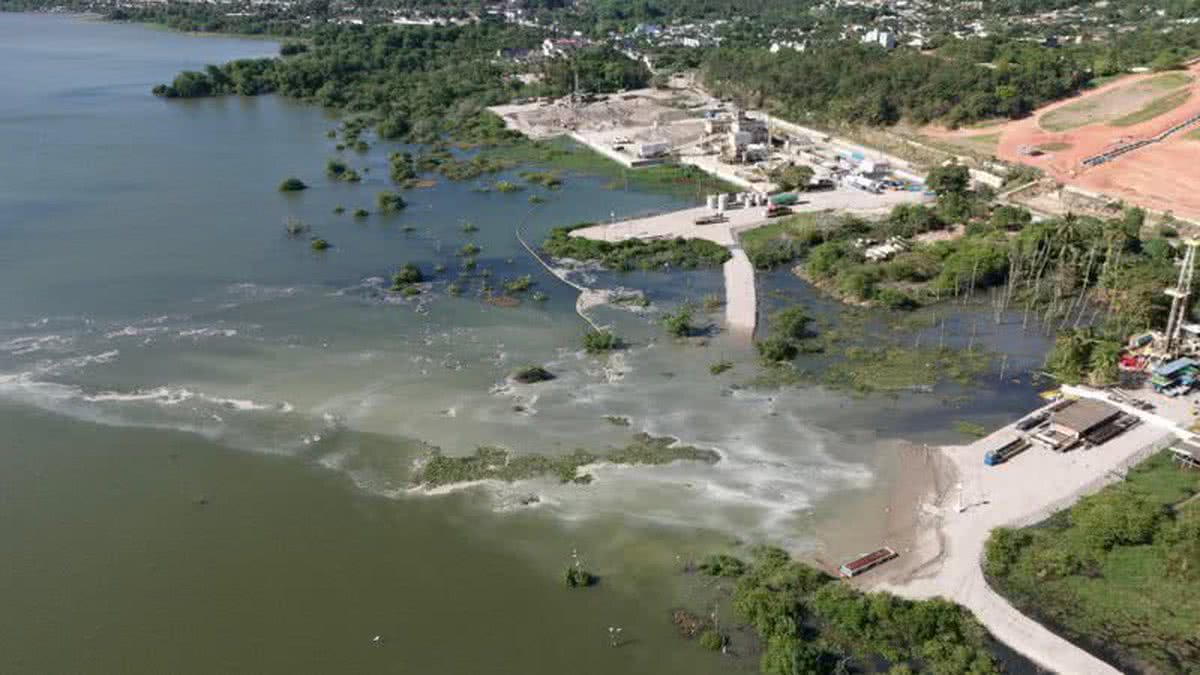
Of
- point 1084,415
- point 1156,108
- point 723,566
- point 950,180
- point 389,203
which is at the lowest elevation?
point 723,566

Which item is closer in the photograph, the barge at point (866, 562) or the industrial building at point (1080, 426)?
the barge at point (866, 562)

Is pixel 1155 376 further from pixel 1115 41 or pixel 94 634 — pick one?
pixel 1115 41

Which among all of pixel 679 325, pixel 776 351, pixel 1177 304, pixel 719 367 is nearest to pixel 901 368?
pixel 776 351

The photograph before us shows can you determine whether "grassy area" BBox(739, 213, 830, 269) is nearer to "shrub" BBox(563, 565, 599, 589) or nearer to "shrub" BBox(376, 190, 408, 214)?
"shrub" BBox(376, 190, 408, 214)

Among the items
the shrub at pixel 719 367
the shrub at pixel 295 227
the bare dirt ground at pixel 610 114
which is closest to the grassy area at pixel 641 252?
the shrub at pixel 719 367

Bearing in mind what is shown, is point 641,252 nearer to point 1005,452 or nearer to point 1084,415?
point 1005,452

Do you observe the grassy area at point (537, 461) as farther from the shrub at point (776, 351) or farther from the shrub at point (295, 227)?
the shrub at point (295, 227)
